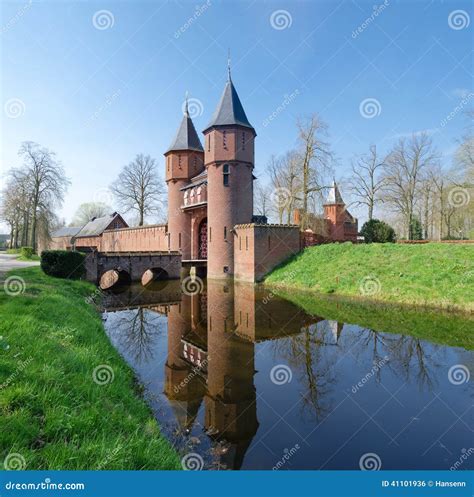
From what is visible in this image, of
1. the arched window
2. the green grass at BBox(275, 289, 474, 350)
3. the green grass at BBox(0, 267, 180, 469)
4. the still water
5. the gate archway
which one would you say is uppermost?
the arched window

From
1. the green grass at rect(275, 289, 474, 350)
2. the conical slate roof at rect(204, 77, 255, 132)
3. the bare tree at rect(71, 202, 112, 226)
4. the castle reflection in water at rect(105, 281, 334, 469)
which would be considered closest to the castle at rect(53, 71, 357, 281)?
the conical slate roof at rect(204, 77, 255, 132)

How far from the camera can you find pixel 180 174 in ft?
98.0

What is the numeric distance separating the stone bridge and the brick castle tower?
3324 millimetres

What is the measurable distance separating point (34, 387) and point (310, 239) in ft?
71.4

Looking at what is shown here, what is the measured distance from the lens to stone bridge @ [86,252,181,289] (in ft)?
67.5

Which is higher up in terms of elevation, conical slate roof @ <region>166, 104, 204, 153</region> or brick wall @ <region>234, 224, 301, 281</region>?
conical slate roof @ <region>166, 104, 204, 153</region>

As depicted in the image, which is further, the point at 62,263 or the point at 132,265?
the point at 132,265

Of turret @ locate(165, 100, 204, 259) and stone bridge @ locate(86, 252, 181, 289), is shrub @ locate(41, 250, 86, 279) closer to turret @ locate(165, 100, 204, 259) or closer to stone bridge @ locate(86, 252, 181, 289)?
stone bridge @ locate(86, 252, 181, 289)

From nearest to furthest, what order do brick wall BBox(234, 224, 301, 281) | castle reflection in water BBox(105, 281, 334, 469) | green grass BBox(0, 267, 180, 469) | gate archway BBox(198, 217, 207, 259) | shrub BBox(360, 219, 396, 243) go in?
1. green grass BBox(0, 267, 180, 469)
2. castle reflection in water BBox(105, 281, 334, 469)
3. brick wall BBox(234, 224, 301, 281)
4. shrub BBox(360, 219, 396, 243)
5. gate archway BBox(198, 217, 207, 259)

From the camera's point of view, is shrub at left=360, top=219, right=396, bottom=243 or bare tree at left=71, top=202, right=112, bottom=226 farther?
bare tree at left=71, top=202, right=112, bottom=226

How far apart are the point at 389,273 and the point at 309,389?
11.4 metres

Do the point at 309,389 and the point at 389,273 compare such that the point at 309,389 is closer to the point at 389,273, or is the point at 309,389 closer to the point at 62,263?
the point at 389,273

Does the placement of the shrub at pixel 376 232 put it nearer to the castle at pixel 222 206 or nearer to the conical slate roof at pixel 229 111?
the castle at pixel 222 206

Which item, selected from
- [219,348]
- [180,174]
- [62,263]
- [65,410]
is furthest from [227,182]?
[65,410]
